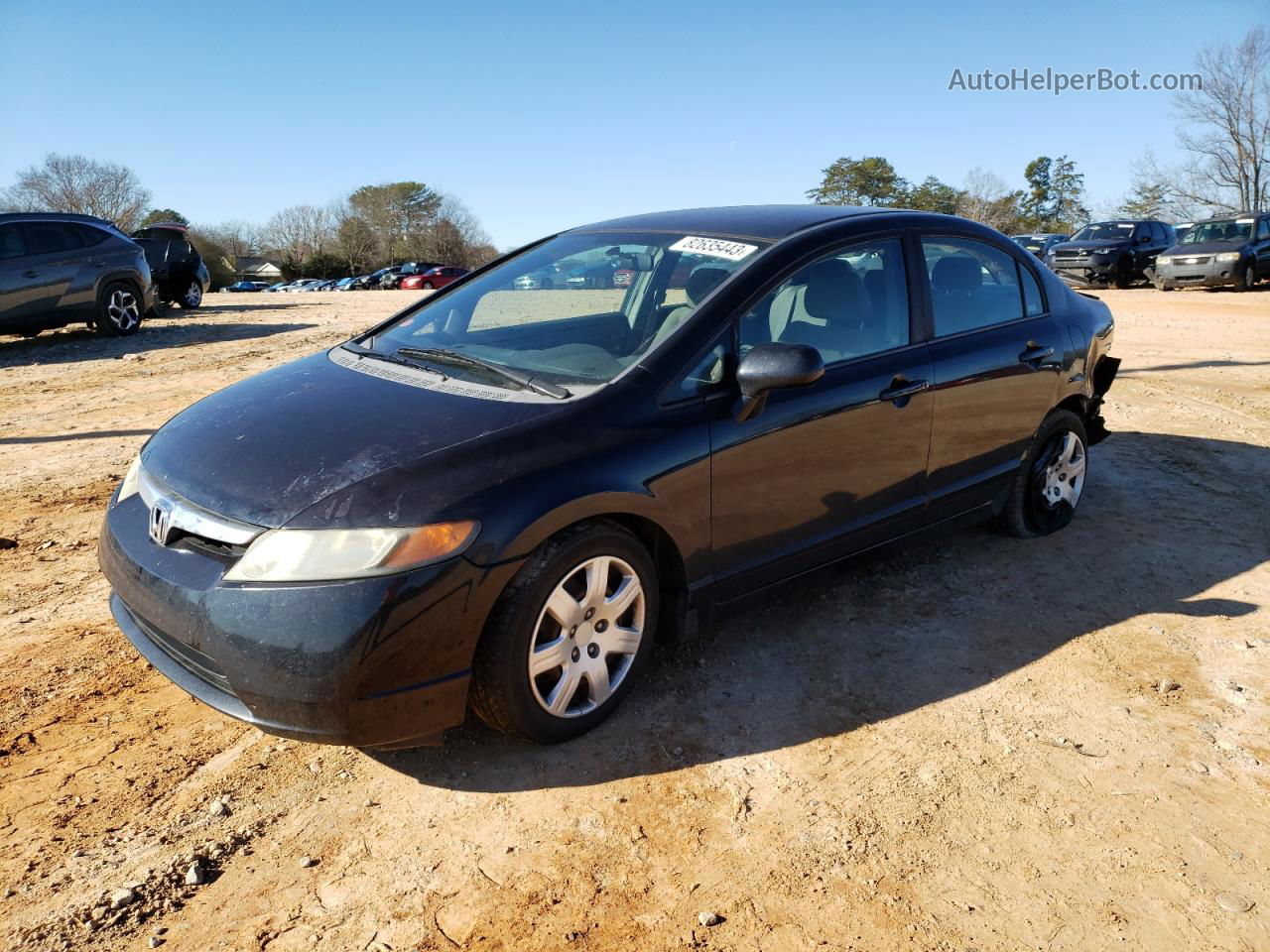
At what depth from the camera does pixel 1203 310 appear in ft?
54.0

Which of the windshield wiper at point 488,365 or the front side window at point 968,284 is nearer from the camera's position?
the windshield wiper at point 488,365

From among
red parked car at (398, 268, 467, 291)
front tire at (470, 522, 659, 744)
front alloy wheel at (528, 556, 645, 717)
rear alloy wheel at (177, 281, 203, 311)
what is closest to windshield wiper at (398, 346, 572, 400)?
front tire at (470, 522, 659, 744)

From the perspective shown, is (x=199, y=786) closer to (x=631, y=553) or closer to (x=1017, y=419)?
(x=631, y=553)

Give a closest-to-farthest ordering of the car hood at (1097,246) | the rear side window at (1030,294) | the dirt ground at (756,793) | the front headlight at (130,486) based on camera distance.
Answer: the dirt ground at (756,793) < the front headlight at (130,486) < the rear side window at (1030,294) < the car hood at (1097,246)

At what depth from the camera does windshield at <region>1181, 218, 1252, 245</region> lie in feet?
70.7

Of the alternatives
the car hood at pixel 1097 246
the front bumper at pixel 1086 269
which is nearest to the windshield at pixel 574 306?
the front bumper at pixel 1086 269

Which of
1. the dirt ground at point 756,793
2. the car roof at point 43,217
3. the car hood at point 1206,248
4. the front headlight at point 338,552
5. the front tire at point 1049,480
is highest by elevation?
the car roof at point 43,217

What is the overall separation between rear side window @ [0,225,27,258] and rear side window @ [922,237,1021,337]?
11.1m

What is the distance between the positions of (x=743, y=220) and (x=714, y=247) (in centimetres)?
32

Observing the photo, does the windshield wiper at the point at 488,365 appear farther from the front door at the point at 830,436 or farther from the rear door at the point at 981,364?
the rear door at the point at 981,364

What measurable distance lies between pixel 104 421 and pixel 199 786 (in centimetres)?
568

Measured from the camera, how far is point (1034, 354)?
437 centimetres

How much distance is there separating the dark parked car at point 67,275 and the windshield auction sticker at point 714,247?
10.4 meters

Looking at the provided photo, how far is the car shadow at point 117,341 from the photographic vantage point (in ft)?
35.8
